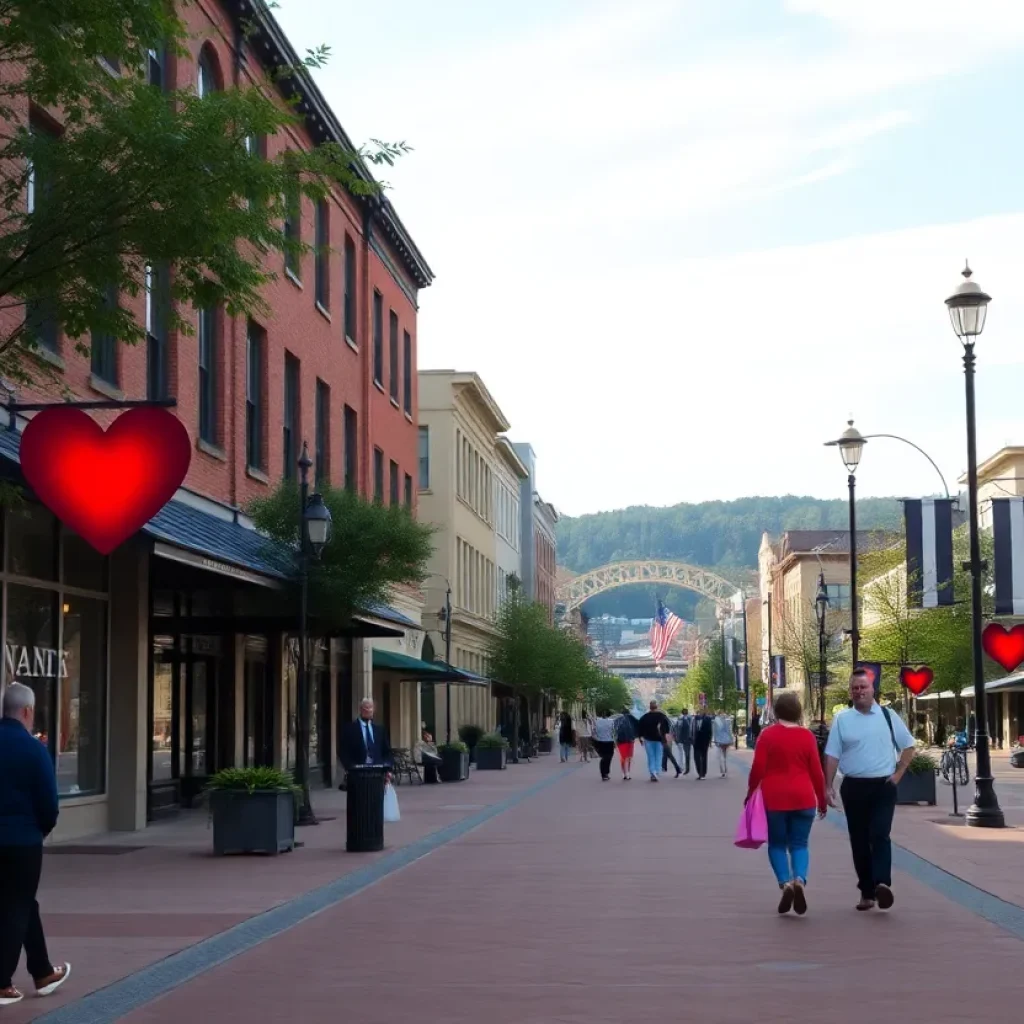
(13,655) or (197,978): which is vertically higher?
(13,655)

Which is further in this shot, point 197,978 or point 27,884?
point 197,978

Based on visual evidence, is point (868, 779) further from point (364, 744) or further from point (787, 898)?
point (364, 744)

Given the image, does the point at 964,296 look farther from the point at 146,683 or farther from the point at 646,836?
the point at 146,683

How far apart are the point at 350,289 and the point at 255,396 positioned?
9.37 m

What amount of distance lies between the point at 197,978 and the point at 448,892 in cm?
512

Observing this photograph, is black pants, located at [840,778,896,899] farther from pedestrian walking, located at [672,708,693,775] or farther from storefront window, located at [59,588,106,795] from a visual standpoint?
pedestrian walking, located at [672,708,693,775]

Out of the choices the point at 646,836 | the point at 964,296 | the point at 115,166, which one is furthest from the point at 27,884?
the point at 964,296

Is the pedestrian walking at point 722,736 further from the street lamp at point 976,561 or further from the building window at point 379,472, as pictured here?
the street lamp at point 976,561

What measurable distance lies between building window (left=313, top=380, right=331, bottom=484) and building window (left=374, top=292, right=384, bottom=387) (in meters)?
5.83

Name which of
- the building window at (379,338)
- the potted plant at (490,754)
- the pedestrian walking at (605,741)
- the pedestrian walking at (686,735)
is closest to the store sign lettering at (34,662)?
the pedestrian walking at (605,741)

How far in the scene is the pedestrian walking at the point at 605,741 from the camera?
4078 centimetres

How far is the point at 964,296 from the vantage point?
77.7ft

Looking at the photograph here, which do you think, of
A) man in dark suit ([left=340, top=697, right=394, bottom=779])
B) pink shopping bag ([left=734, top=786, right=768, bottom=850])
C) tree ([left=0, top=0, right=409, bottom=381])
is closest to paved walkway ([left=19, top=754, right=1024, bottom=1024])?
pink shopping bag ([left=734, top=786, right=768, bottom=850])

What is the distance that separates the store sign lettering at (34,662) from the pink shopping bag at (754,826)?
930 cm
